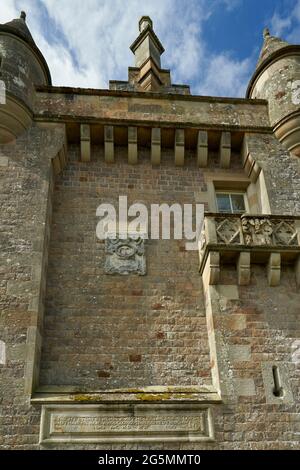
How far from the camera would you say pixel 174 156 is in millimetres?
10141

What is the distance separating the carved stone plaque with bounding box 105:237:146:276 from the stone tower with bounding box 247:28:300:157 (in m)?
3.88

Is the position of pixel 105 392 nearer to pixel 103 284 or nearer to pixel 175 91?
pixel 103 284

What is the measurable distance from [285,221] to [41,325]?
456 centimetres

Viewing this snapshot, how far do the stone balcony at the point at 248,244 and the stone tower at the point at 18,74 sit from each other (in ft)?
14.1

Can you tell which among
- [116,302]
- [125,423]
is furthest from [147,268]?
[125,423]

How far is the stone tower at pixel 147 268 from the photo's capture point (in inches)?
266

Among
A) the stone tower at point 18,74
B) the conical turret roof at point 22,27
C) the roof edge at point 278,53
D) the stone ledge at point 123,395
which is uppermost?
the conical turret roof at point 22,27


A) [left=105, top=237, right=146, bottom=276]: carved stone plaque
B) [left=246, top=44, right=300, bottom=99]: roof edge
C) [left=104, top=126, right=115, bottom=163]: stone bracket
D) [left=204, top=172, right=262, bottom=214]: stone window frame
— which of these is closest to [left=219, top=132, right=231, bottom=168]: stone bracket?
[left=204, top=172, right=262, bottom=214]: stone window frame

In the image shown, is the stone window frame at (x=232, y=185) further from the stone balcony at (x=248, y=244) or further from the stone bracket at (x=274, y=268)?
the stone bracket at (x=274, y=268)

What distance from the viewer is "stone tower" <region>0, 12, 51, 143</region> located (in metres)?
9.26

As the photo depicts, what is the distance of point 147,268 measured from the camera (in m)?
8.70

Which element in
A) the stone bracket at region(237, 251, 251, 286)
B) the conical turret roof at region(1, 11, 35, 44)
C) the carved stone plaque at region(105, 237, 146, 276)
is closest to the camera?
the stone bracket at region(237, 251, 251, 286)

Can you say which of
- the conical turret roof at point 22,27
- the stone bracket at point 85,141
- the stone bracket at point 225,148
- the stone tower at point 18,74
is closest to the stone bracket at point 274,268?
the stone bracket at point 225,148

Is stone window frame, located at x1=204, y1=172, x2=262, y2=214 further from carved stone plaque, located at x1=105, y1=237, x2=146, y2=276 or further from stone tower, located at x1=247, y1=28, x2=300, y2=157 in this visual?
carved stone plaque, located at x1=105, y1=237, x2=146, y2=276
